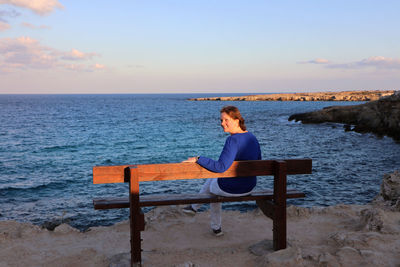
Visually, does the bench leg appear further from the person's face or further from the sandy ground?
the person's face

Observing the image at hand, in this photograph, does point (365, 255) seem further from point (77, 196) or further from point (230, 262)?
point (77, 196)

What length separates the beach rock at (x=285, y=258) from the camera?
4.16 meters

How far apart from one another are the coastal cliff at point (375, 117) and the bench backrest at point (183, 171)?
27.6 meters

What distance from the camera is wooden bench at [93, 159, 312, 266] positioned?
4.16m

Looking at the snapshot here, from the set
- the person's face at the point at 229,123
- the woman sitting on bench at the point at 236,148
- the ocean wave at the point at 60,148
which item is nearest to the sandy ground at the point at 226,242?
the woman sitting on bench at the point at 236,148

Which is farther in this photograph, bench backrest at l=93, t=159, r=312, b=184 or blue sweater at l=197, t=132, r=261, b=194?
blue sweater at l=197, t=132, r=261, b=194

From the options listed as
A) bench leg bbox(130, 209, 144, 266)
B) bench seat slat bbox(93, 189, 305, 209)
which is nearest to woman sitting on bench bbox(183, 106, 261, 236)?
bench seat slat bbox(93, 189, 305, 209)

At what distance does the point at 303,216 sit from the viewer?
6.75 meters

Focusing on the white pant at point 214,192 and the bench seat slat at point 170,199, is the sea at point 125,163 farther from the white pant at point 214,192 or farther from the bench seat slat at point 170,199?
the bench seat slat at point 170,199

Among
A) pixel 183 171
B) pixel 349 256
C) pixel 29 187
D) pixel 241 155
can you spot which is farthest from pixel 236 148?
pixel 29 187

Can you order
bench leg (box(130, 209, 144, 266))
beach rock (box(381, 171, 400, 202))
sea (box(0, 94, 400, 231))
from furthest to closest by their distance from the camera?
sea (box(0, 94, 400, 231))
beach rock (box(381, 171, 400, 202))
bench leg (box(130, 209, 144, 266))

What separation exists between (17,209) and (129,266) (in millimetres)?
9566

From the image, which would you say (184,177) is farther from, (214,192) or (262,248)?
(262,248)

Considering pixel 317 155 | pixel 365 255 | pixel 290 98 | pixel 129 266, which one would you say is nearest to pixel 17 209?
pixel 129 266
